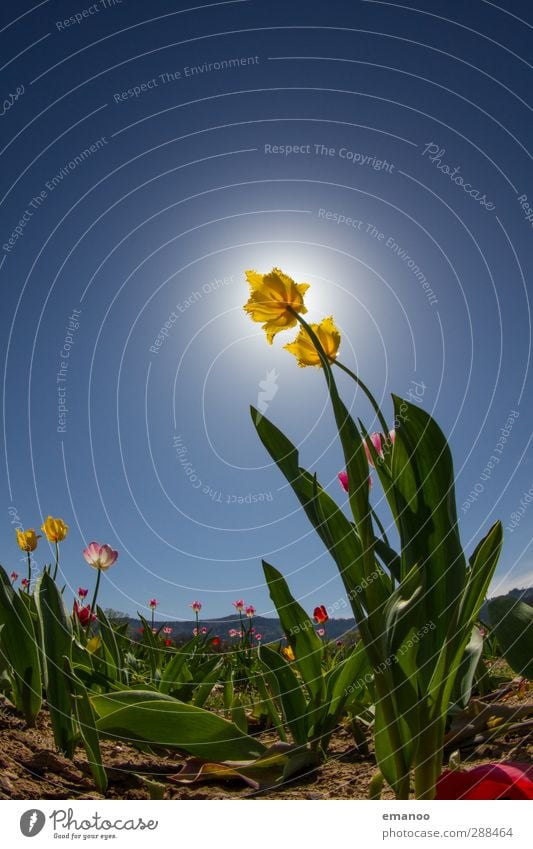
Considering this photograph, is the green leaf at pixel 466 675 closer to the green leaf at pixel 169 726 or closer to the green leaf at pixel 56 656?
the green leaf at pixel 169 726

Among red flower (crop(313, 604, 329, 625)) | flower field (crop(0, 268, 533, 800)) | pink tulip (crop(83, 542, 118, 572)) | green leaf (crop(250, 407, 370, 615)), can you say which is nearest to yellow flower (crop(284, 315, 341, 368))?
flower field (crop(0, 268, 533, 800))

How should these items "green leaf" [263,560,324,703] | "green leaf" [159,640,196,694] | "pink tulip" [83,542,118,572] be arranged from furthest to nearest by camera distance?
"pink tulip" [83,542,118,572] → "green leaf" [159,640,196,694] → "green leaf" [263,560,324,703]

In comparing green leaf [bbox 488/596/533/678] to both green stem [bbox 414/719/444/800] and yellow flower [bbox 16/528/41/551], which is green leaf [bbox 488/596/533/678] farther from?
yellow flower [bbox 16/528/41/551]

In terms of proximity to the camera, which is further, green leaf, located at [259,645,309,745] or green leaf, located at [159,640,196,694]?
Answer: green leaf, located at [159,640,196,694]

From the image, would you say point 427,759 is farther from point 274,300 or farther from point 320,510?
point 274,300
